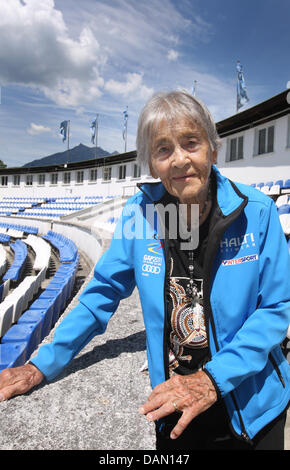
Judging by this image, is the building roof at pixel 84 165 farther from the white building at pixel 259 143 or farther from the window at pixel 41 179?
the white building at pixel 259 143

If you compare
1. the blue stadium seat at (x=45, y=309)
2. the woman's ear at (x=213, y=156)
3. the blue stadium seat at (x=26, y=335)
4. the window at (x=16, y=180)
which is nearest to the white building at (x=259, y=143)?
the blue stadium seat at (x=45, y=309)

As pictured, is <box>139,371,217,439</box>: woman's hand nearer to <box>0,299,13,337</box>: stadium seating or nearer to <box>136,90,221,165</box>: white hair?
<box>136,90,221,165</box>: white hair

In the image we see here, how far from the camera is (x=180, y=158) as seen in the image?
120 centimetres

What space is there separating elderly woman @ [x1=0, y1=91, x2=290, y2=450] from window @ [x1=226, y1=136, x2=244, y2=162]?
16737 mm

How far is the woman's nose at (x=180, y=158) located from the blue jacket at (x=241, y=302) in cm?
20

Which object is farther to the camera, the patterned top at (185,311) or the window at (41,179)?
the window at (41,179)

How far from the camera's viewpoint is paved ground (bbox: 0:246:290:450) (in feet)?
3.94

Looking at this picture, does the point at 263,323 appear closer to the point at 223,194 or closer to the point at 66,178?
the point at 223,194

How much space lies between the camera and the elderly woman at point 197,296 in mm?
1064

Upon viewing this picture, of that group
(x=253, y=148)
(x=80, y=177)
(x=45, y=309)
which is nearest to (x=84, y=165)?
(x=80, y=177)

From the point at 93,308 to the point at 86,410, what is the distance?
A: 0.48 m

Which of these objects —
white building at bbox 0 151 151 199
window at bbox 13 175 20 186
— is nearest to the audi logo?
white building at bbox 0 151 151 199
